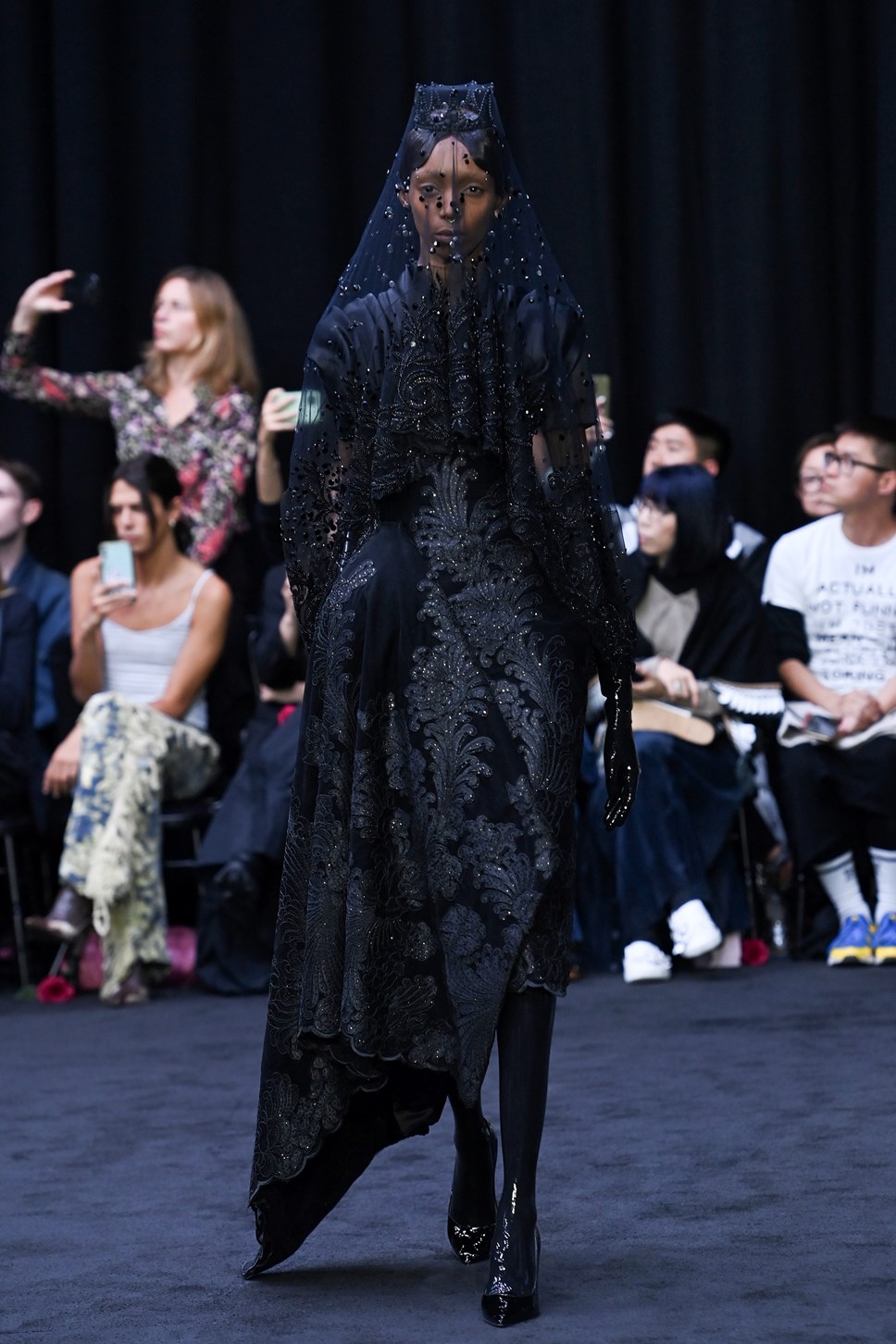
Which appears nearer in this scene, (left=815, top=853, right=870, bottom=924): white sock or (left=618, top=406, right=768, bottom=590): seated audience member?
(left=815, top=853, right=870, bottom=924): white sock

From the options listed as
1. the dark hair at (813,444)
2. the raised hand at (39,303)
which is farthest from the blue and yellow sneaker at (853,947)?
the raised hand at (39,303)

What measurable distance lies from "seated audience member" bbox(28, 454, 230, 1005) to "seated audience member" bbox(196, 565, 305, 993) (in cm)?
14

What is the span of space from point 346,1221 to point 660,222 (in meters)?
3.88

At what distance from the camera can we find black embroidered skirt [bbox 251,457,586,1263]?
2.24 metres

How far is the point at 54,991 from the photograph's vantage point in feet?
16.1

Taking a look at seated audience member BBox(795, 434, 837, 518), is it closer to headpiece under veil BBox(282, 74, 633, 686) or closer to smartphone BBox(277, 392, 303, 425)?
smartphone BBox(277, 392, 303, 425)

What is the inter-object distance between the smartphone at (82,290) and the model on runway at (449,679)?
3.40 metres

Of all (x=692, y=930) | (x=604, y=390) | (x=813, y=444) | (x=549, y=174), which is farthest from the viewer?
(x=549, y=174)

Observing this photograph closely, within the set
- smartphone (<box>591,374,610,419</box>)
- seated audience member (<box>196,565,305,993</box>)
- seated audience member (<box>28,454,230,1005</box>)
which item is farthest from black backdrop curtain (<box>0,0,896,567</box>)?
seated audience member (<box>196,565,305,993</box>)

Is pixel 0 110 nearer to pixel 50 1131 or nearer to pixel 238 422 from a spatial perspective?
pixel 238 422

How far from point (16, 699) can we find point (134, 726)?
18.3 inches

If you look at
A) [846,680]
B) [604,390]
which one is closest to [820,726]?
[846,680]

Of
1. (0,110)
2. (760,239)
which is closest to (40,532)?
(0,110)

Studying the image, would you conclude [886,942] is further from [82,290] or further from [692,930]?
[82,290]
